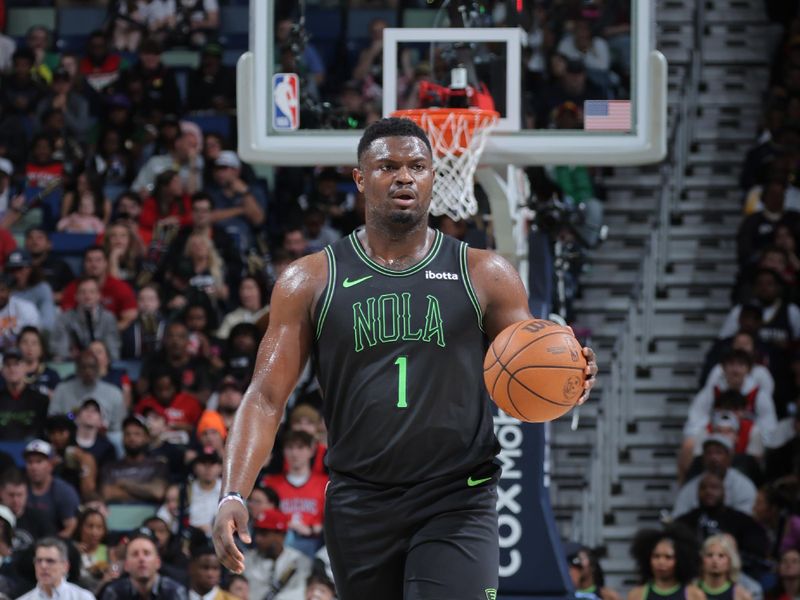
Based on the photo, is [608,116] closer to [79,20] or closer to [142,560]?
[142,560]

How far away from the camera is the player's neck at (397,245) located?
5660 mm

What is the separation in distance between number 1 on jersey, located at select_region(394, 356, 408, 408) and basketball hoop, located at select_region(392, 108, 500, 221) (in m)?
3.43

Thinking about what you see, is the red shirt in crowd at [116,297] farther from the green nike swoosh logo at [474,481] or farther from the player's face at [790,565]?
the green nike swoosh logo at [474,481]

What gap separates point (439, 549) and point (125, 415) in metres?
8.57

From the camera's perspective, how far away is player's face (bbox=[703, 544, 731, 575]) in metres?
11.3

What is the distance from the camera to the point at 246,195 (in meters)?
15.8

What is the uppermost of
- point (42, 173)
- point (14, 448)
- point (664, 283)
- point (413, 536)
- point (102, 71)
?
point (102, 71)

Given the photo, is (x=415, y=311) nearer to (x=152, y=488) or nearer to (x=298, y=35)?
(x=298, y=35)

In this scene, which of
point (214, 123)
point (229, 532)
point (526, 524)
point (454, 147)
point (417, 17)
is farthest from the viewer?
point (417, 17)

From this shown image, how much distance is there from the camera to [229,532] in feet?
Answer: 16.6

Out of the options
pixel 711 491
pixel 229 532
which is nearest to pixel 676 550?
pixel 711 491

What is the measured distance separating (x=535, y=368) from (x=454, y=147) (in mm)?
3658

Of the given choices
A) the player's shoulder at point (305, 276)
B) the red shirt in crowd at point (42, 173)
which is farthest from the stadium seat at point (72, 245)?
the player's shoulder at point (305, 276)

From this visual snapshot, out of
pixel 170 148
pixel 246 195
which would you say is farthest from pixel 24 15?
pixel 246 195
